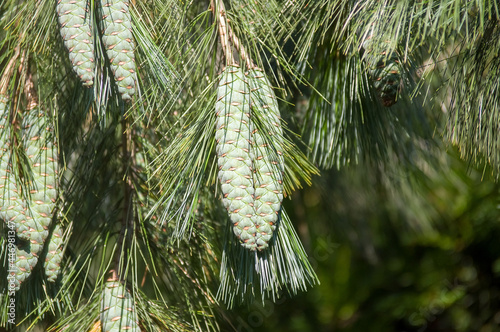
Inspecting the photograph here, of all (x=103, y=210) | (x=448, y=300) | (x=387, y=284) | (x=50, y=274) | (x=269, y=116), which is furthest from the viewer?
(x=387, y=284)

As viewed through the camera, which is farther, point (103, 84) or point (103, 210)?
point (103, 210)

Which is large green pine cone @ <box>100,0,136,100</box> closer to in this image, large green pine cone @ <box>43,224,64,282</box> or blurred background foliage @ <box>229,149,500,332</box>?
large green pine cone @ <box>43,224,64,282</box>

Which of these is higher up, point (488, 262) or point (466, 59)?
point (466, 59)

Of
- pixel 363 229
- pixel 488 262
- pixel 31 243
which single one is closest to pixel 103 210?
pixel 31 243

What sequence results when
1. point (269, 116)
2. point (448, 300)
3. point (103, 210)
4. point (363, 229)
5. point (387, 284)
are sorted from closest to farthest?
point (269, 116), point (103, 210), point (363, 229), point (448, 300), point (387, 284)

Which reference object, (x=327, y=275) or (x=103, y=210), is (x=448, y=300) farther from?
(x=103, y=210)

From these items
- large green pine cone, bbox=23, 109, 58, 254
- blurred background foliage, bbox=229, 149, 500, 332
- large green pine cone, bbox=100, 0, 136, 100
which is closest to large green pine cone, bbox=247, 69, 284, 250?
large green pine cone, bbox=100, 0, 136, 100
